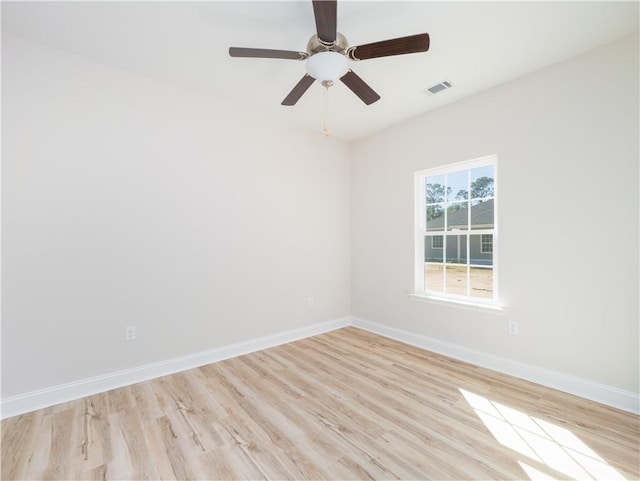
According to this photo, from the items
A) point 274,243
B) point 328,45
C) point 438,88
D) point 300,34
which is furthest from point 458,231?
point 300,34

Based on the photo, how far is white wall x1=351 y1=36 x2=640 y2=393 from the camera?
2191 millimetres

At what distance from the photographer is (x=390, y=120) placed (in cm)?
362

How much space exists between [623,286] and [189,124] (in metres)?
3.94

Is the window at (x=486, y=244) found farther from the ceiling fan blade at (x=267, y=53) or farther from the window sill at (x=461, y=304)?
the ceiling fan blade at (x=267, y=53)

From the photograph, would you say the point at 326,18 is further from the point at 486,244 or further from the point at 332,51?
the point at 486,244

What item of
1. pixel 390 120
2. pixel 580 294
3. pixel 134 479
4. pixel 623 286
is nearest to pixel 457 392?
pixel 580 294

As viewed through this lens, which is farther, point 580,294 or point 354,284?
point 354,284

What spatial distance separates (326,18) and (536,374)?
3.17 meters

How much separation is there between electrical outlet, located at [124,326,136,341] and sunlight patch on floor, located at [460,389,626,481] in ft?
9.40

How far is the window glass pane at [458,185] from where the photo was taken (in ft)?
10.5

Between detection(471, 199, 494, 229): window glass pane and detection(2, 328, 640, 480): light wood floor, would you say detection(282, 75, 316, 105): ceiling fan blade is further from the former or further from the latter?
detection(2, 328, 640, 480): light wood floor

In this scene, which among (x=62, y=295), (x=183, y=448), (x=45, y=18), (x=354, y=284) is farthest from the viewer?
(x=354, y=284)

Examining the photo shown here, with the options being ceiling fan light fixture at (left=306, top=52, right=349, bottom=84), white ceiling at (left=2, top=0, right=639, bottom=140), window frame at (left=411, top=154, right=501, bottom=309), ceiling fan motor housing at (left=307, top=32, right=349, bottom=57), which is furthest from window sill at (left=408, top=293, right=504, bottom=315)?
ceiling fan motor housing at (left=307, top=32, right=349, bottom=57)

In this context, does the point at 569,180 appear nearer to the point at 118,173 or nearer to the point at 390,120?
the point at 390,120
